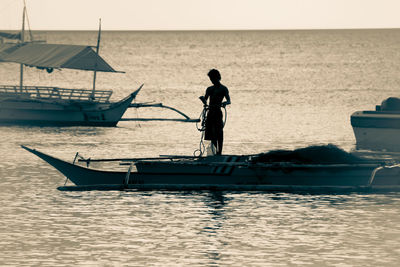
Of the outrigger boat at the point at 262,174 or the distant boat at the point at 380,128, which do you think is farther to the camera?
the distant boat at the point at 380,128

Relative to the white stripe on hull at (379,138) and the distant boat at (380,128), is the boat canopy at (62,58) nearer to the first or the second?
the distant boat at (380,128)

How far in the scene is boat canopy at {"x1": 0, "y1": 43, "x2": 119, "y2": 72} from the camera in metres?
50.6

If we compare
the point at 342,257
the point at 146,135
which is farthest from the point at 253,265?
the point at 146,135

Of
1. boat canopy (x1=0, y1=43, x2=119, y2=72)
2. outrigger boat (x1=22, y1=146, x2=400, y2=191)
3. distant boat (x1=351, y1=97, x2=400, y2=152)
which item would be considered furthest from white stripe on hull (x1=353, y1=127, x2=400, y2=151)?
boat canopy (x1=0, y1=43, x2=119, y2=72)

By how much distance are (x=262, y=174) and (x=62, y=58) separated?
31.4 m

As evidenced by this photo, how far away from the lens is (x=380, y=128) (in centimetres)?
3453

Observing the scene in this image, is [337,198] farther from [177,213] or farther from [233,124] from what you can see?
[233,124]

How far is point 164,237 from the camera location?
16734 millimetres

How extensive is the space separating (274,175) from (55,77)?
107 meters

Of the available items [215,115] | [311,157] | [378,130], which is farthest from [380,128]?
[215,115]

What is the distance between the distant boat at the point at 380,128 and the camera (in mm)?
34188

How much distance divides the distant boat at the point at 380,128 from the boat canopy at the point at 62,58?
1881cm

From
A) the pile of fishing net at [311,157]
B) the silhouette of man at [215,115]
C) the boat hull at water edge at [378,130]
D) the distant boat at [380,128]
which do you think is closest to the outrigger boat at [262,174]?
the pile of fishing net at [311,157]

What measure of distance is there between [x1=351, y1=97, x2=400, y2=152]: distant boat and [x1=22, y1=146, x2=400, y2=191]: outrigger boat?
12.9 meters
